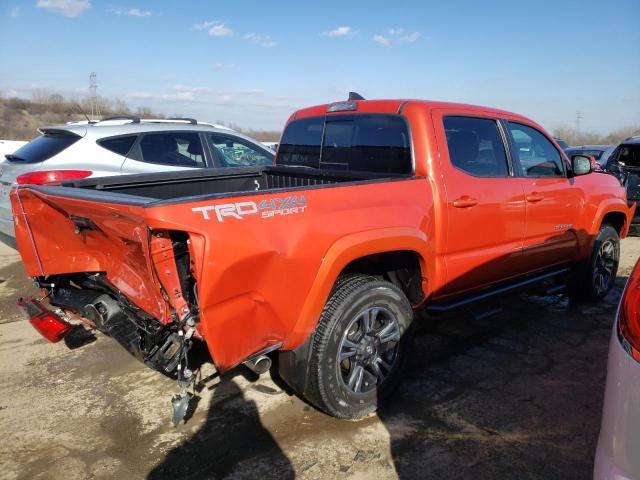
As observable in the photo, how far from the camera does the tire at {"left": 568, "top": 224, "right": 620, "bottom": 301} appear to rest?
5.14 metres

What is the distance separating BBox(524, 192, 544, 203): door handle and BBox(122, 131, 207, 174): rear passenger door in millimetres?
4121

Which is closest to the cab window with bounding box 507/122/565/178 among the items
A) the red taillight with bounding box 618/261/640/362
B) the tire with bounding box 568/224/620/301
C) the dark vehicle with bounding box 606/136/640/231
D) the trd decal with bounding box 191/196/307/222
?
the tire with bounding box 568/224/620/301

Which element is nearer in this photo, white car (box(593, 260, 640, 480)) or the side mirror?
white car (box(593, 260, 640, 480))

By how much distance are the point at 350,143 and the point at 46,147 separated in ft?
12.6

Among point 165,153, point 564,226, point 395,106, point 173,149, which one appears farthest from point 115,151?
point 564,226

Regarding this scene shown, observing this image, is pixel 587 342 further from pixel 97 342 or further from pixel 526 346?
pixel 97 342

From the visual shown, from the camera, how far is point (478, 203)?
143 inches

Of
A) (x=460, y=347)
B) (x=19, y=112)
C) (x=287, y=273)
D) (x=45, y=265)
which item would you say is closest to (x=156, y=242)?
(x=287, y=273)

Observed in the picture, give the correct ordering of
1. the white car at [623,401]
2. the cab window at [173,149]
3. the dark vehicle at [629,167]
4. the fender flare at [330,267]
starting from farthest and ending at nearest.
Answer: the dark vehicle at [629,167]
the cab window at [173,149]
the fender flare at [330,267]
the white car at [623,401]

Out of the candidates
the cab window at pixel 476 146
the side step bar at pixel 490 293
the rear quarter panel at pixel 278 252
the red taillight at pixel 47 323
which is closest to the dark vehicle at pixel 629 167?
the side step bar at pixel 490 293

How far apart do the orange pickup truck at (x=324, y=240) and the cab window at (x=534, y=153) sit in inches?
0.7

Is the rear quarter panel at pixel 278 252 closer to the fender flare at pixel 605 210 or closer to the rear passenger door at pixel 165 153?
the fender flare at pixel 605 210

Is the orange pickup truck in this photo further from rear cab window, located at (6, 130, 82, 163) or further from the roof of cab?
rear cab window, located at (6, 130, 82, 163)

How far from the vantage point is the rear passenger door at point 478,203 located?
11.6ft
